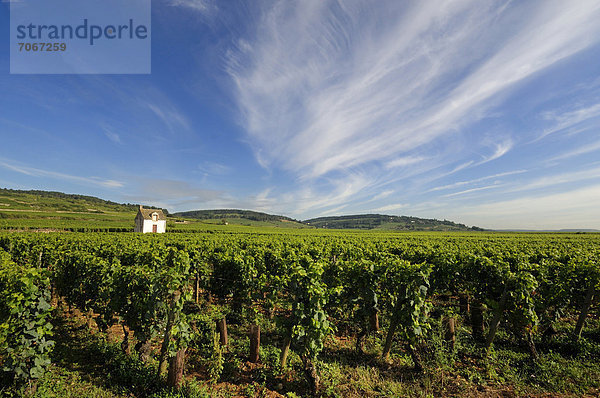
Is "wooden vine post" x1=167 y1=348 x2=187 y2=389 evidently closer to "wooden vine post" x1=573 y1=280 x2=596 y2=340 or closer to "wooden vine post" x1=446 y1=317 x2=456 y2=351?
"wooden vine post" x1=446 y1=317 x2=456 y2=351

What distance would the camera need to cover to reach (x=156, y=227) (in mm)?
63812

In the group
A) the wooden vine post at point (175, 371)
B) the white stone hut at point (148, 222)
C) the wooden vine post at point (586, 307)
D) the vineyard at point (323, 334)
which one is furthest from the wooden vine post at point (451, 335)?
the white stone hut at point (148, 222)

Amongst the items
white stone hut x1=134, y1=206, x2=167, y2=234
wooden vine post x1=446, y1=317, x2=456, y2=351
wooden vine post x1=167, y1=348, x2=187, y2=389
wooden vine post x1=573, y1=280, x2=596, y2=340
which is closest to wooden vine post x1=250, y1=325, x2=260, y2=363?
wooden vine post x1=167, y1=348, x2=187, y2=389

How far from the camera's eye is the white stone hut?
61.1 metres

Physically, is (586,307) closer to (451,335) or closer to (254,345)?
(451,335)

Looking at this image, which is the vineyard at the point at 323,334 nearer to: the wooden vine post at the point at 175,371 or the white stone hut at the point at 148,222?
the wooden vine post at the point at 175,371

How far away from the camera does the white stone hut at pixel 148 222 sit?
61094mm

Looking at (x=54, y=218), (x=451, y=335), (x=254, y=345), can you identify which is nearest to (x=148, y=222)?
(x=54, y=218)

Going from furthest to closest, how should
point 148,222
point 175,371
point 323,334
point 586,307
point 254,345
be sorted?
point 148,222, point 586,307, point 254,345, point 323,334, point 175,371

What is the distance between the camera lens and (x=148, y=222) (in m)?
61.9

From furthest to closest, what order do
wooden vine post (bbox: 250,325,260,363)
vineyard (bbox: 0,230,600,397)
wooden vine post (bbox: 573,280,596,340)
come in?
wooden vine post (bbox: 573,280,596,340) < wooden vine post (bbox: 250,325,260,363) < vineyard (bbox: 0,230,600,397)

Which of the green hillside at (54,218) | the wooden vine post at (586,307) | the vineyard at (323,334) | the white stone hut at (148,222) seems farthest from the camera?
the white stone hut at (148,222)

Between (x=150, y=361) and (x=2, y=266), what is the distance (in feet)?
19.1

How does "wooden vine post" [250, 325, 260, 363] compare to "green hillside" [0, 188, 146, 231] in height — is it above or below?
below
